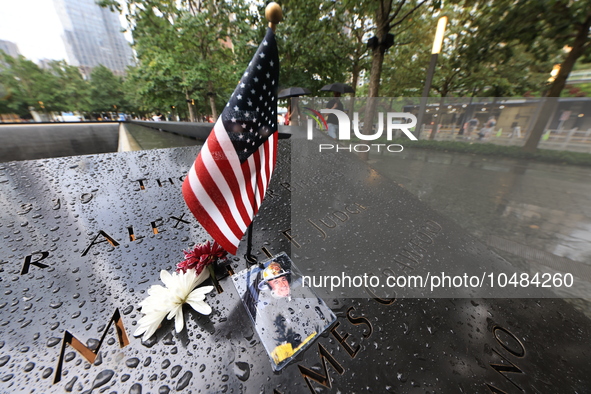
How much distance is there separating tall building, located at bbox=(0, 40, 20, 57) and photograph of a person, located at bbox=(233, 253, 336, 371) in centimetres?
4730

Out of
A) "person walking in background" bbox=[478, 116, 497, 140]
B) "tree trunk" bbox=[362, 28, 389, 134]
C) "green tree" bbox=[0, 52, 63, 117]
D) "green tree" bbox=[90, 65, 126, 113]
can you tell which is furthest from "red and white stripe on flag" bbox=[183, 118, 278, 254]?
"green tree" bbox=[90, 65, 126, 113]

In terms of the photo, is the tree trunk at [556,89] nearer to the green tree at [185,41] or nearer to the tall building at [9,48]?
the green tree at [185,41]

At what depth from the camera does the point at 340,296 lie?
45.0 inches

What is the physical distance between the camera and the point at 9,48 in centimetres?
2967

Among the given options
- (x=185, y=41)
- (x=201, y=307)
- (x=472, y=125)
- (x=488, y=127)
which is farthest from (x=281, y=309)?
(x=185, y=41)

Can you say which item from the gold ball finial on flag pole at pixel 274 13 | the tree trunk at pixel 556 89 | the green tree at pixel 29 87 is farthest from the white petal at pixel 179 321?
the green tree at pixel 29 87

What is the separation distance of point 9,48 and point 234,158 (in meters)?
52.3

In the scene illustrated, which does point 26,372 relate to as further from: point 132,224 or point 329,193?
point 329,193

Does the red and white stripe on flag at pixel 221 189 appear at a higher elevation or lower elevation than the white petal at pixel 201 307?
higher

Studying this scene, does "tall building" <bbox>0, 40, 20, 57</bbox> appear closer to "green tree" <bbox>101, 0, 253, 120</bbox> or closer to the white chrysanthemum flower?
"green tree" <bbox>101, 0, 253, 120</bbox>

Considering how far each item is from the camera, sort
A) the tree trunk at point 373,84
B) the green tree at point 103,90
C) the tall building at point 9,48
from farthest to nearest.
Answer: the green tree at point 103,90
the tall building at point 9,48
the tree trunk at point 373,84

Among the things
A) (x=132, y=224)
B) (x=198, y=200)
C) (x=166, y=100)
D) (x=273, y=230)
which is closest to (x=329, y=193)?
(x=273, y=230)

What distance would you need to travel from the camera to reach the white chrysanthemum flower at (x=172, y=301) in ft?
2.93

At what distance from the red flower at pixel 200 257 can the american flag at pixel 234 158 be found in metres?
0.16
